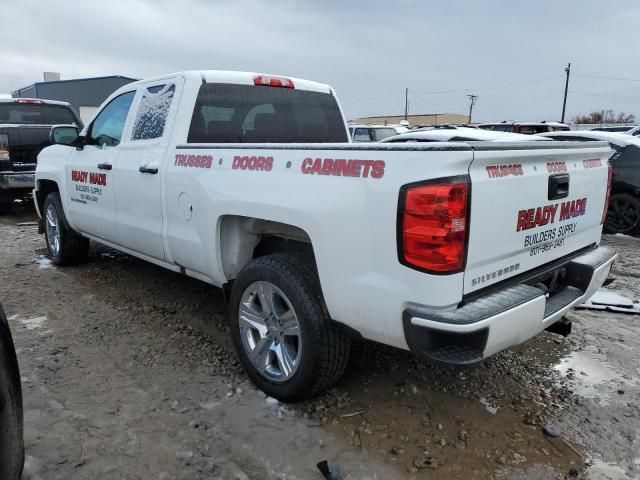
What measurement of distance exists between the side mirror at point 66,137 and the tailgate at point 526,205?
4047mm

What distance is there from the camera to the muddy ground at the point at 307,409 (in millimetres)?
2506

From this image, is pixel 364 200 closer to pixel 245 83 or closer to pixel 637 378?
pixel 245 83

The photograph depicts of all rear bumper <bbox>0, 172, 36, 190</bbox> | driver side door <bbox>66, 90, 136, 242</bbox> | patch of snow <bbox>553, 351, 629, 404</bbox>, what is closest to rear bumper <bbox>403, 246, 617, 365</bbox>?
patch of snow <bbox>553, 351, 629, 404</bbox>

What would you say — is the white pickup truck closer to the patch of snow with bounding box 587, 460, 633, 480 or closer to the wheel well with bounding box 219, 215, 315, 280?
the wheel well with bounding box 219, 215, 315, 280

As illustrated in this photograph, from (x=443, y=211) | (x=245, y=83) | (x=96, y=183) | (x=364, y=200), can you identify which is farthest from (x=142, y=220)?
(x=443, y=211)

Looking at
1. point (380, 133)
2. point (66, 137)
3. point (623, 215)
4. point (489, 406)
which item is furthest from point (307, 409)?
point (380, 133)

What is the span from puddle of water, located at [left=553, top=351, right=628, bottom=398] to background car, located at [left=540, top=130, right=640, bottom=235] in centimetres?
489

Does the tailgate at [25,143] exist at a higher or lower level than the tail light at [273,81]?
lower

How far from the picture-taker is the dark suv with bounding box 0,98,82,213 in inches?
328

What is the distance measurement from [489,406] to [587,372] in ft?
3.02

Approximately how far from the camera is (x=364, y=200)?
2350 mm

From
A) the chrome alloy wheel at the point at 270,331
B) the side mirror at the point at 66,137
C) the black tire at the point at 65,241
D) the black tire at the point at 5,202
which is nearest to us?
the chrome alloy wheel at the point at 270,331

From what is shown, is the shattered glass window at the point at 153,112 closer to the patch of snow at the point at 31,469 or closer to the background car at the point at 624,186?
the patch of snow at the point at 31,469

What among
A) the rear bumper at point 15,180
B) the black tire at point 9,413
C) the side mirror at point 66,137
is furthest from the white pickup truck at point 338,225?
the rear bumper at point 15,180
